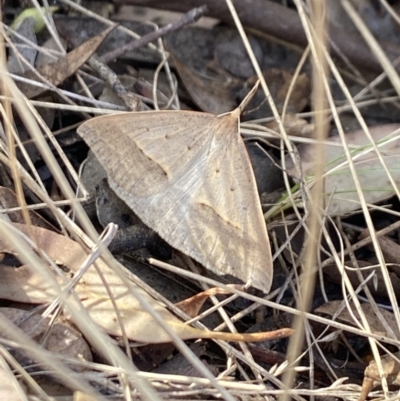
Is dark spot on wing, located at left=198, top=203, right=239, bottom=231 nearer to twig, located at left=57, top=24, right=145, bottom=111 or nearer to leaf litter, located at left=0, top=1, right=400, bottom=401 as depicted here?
leaf litter, located at left=0, top=1, right=400, bottom=401

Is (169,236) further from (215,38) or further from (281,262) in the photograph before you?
(215,38)

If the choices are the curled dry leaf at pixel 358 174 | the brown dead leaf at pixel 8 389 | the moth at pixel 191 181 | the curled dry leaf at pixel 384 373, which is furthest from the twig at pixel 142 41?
the curled dry leaf at pixel 384 373

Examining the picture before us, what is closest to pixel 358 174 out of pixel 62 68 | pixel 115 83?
pixel 115 83

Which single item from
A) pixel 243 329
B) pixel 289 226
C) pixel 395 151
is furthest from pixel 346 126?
pixel 243 329

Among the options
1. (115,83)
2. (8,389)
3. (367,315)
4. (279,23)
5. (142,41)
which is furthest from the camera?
(279,23)

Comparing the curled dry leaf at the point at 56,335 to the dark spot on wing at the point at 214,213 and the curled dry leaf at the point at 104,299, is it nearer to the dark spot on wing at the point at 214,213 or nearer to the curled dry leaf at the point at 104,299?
the curled dry leaf at the point at 104,299

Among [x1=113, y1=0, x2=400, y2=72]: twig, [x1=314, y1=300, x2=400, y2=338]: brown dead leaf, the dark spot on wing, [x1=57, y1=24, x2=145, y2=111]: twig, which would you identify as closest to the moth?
the dark spot on wing

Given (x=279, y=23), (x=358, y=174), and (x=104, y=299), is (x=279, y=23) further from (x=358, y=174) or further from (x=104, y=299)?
(x=104, y=299)
